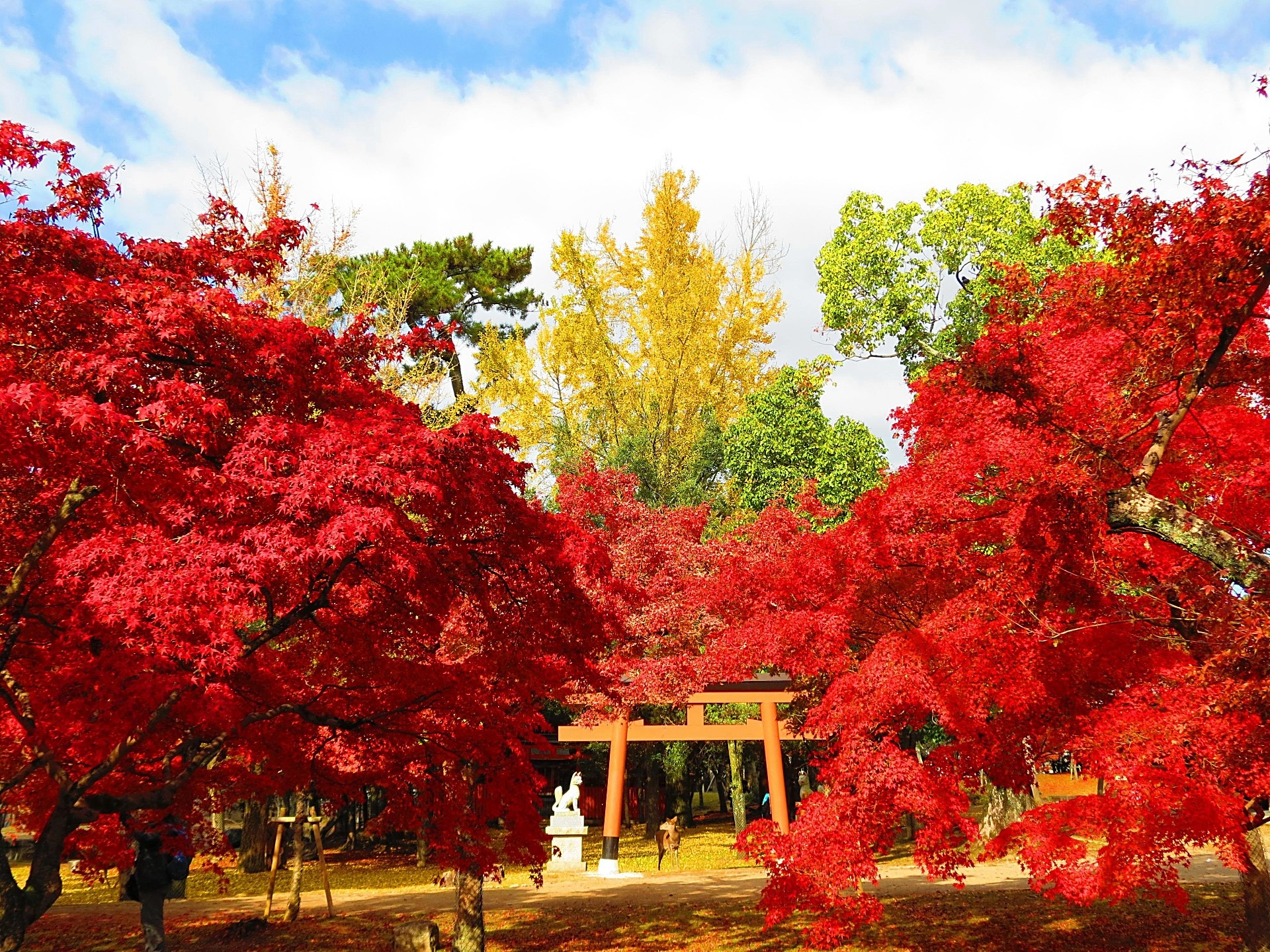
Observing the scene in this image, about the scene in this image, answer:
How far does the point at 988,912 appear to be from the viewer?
13.4 meters

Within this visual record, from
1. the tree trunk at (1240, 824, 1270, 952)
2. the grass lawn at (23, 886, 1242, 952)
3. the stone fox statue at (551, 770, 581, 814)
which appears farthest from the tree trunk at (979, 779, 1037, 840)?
the tree trunk at (1240, 824, 1270, 952)

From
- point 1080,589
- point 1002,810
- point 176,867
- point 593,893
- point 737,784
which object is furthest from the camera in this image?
point 737,784

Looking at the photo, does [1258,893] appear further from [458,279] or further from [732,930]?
[458,279]

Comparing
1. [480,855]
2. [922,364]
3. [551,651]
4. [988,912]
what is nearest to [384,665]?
[551,651]

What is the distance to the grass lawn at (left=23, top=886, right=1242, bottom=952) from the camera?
459 inches

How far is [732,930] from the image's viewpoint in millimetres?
12820

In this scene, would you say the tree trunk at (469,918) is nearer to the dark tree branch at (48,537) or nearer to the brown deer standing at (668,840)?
the dark tree branch at (48,537)

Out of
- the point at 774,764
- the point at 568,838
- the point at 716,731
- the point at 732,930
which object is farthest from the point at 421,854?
the point at 732,930

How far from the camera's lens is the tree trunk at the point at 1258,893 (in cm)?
997

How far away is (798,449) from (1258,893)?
55.5ft

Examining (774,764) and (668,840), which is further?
(668,840)

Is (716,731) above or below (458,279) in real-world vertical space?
below

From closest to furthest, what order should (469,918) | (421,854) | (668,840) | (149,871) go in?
(149,871) < (469,918) < (668,840) < (421,854)

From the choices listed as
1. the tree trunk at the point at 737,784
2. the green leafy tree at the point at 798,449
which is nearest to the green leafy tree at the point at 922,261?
the green leafy tree at the point at 798,449
